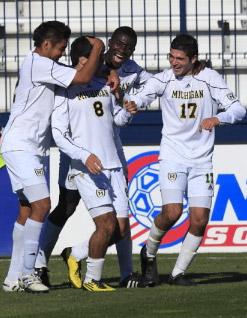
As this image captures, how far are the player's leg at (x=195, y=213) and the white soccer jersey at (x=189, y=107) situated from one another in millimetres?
126

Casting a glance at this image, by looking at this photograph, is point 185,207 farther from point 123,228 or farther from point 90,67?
point 90,67

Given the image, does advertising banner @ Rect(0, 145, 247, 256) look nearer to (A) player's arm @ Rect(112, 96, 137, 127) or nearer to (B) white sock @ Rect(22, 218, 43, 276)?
(A) player's arm @ Rect(112, 96, 137, 127)

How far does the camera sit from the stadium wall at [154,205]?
43.5 ft

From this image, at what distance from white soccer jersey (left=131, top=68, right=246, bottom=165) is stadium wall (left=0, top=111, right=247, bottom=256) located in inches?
132

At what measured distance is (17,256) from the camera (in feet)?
31.9

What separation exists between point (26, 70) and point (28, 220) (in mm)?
1115

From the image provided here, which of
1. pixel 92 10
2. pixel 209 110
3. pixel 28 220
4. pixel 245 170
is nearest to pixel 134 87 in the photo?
pixel 209 110

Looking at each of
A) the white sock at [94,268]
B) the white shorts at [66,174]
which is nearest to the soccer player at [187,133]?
the white sock at [94,268]

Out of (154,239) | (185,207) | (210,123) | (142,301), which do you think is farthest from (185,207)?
(142,301)

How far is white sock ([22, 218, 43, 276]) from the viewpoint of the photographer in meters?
9.34

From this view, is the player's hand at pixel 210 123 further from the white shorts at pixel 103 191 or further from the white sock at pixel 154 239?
the white sock at pixel 154 239

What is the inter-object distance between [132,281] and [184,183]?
0.87 metres

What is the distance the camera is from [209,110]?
389 inches

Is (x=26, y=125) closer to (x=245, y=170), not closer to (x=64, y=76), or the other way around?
(x=64, y=76)
